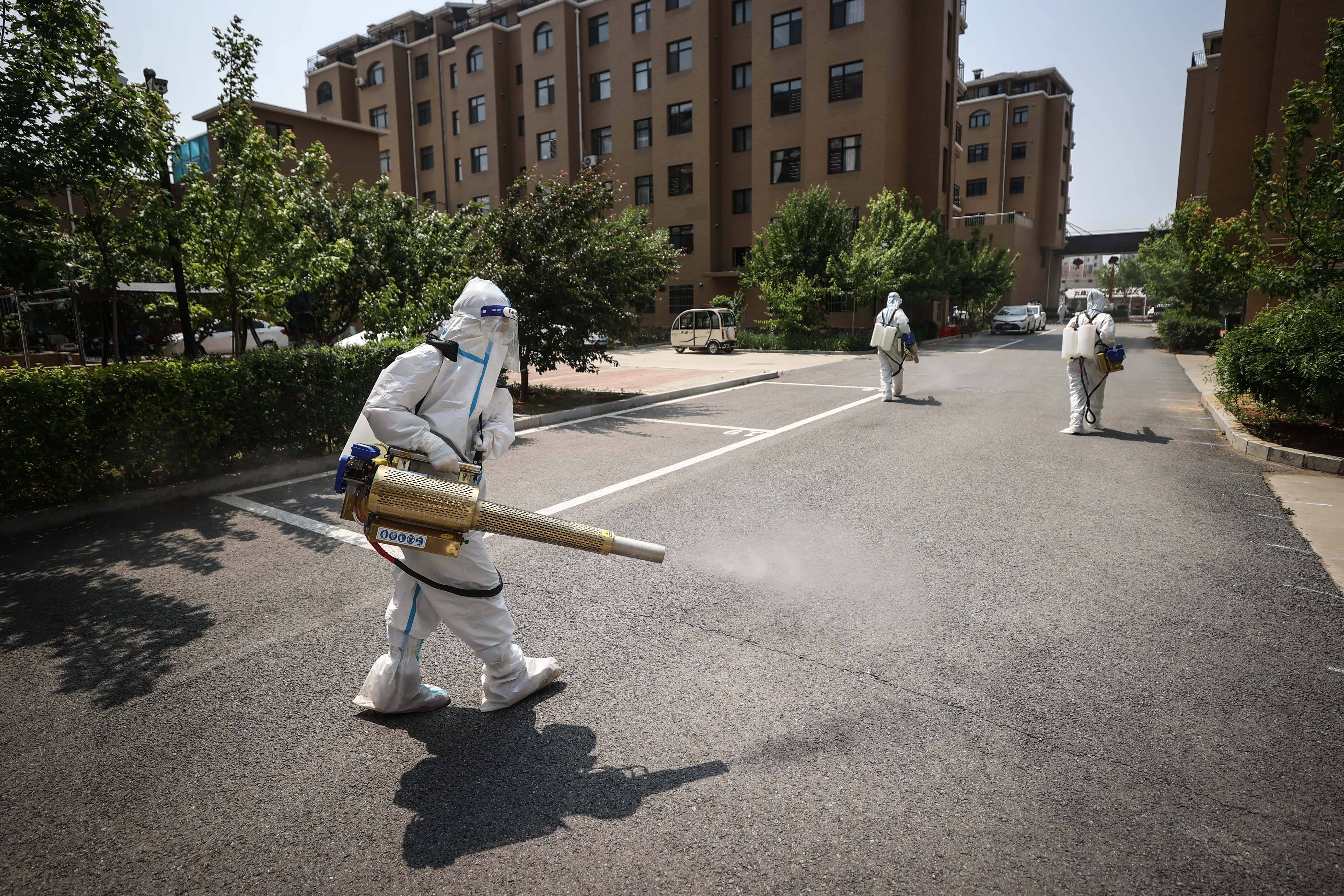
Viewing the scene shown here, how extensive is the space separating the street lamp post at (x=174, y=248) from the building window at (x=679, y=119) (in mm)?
32475

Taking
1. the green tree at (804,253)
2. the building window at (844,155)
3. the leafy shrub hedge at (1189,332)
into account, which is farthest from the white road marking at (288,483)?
the building window at (844,155)

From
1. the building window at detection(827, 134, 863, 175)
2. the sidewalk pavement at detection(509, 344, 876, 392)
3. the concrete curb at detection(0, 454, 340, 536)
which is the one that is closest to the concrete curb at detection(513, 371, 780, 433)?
the sidewalk pavement at detection(509, 344, 876, 392)

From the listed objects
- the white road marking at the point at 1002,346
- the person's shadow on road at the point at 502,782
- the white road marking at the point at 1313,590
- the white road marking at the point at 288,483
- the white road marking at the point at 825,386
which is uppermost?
the white road marking at the point at 1002,346

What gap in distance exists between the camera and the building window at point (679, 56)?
37.8 metres

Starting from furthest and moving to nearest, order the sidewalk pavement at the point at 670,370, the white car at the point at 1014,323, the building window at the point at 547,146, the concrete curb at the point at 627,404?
A: 1. the building window at the point at 547,146
2. the white car at the point at 1014,323
3. the sidewalk pavement at the point at 670,370
4. the concrete curb at the point at 627,404

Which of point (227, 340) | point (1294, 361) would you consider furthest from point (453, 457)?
point (227, 340)

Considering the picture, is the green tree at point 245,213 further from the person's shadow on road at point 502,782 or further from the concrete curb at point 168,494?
the person's shadow on road at point 502,782

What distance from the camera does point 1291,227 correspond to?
10.1 metres

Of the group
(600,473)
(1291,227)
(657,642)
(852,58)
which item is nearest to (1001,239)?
(852,58)

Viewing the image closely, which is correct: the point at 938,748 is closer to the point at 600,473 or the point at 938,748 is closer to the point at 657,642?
the point at 657,642

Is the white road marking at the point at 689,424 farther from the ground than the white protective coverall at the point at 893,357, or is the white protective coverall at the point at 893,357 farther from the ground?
the white protective coverall at the point at 893,357

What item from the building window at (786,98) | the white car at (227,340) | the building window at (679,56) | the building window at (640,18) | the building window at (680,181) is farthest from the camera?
the building window at (640,18)

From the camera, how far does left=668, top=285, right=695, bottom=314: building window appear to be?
40188mm

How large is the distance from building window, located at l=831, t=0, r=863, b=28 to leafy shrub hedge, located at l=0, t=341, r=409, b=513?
31721 millimetres
